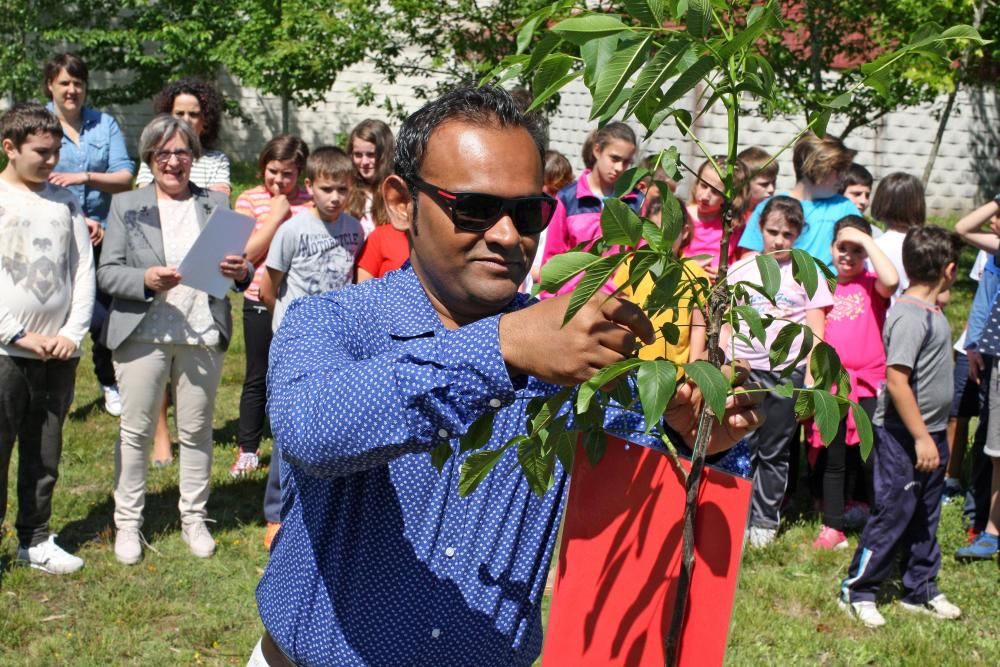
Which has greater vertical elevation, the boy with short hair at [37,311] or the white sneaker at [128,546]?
the boy with short hair at [37,311]

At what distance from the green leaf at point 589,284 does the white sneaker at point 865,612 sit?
4.27 m

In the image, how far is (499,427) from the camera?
2051 mm

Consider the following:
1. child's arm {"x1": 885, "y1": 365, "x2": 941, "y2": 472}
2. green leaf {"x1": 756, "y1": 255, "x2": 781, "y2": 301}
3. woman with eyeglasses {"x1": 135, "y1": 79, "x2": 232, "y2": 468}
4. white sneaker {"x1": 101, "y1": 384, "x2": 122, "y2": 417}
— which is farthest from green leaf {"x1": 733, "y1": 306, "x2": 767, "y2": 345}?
white sneaker {"x1": 101, "y1": 384, "x2": 122, "y2": 417}

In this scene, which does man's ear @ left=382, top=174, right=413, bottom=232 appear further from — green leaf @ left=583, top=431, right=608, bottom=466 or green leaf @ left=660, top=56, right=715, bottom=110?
green leaf @ left=660, top=56, right=715, bottom=110

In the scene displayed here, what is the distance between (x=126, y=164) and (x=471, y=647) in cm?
592

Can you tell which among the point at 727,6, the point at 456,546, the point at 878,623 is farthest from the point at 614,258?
the point at 878,623

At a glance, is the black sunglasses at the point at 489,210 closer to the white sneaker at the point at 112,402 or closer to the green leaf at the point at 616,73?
the green leaf at the point at 616,73

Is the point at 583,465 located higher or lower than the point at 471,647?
higher

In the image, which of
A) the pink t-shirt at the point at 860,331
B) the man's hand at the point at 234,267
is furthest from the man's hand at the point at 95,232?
the pink t-shirt at the point at 860,331

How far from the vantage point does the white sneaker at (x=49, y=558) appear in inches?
213

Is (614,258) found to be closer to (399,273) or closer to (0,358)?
(399,273)

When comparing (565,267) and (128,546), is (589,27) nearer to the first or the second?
(565,267)

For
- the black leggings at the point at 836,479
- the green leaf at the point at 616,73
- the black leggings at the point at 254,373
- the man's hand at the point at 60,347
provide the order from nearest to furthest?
the green leaf at the point at 616,73, the man's hand at the point at 60,347, the black leggings at the point at 836,479, the black leggings at the point at 254,373

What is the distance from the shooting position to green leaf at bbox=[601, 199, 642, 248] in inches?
57.2
